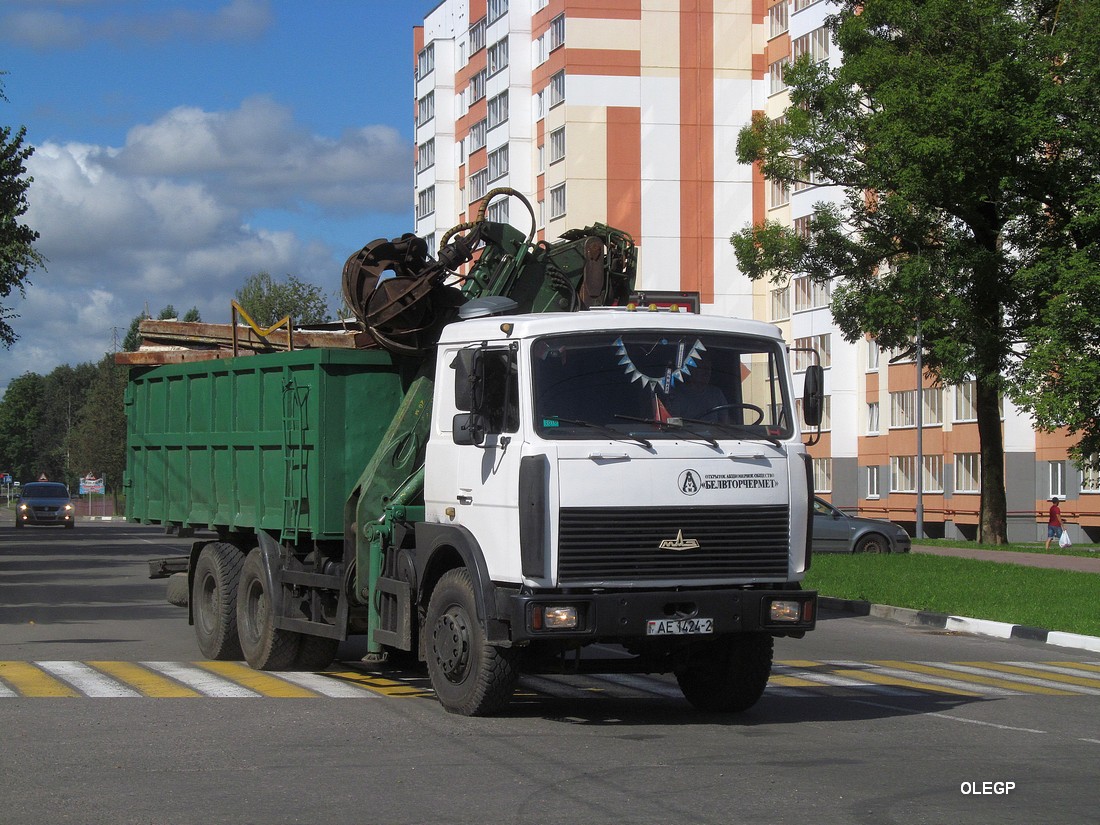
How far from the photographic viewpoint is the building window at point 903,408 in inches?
2452

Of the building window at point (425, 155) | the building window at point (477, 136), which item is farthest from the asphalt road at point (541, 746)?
the building window at point (425, 155)

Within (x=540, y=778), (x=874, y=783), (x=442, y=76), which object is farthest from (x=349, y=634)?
(x=442, y=76)

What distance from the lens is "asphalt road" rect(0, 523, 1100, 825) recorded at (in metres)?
7.79

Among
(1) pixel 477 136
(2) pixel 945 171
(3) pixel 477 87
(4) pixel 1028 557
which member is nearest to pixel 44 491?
(1) pixel 477 136

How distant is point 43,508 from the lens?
61062mm

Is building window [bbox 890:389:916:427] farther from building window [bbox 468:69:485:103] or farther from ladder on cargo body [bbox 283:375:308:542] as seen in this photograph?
ladder on cargo body [bbox 283:375:308:542]

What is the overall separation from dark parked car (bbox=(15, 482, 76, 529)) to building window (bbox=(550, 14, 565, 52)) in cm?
2896

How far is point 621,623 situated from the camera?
9.98 meters

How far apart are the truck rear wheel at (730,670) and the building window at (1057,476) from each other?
46450 millimetres

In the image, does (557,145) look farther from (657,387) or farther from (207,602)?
(657,387)

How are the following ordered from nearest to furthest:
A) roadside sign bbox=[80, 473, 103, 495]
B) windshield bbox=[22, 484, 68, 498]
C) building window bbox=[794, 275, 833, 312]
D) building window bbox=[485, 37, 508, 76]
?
windshield bbox=[22, 484, 68, 498]
building window bbox=[794, 275, 833, 312]
building window bbox=[485, 37, 508, 76]
roadside sign bbox=[80, 473, 103, 495]

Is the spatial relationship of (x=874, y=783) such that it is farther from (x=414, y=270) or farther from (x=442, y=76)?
(x=442, y=76)

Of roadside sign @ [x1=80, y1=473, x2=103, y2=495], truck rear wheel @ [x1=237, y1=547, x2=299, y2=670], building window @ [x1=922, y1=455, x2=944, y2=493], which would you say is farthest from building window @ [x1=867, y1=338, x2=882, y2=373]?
truck rear wheel @ [x1=237, y1=547, x2=299, y2=670]

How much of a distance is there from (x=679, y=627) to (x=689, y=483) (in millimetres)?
930
